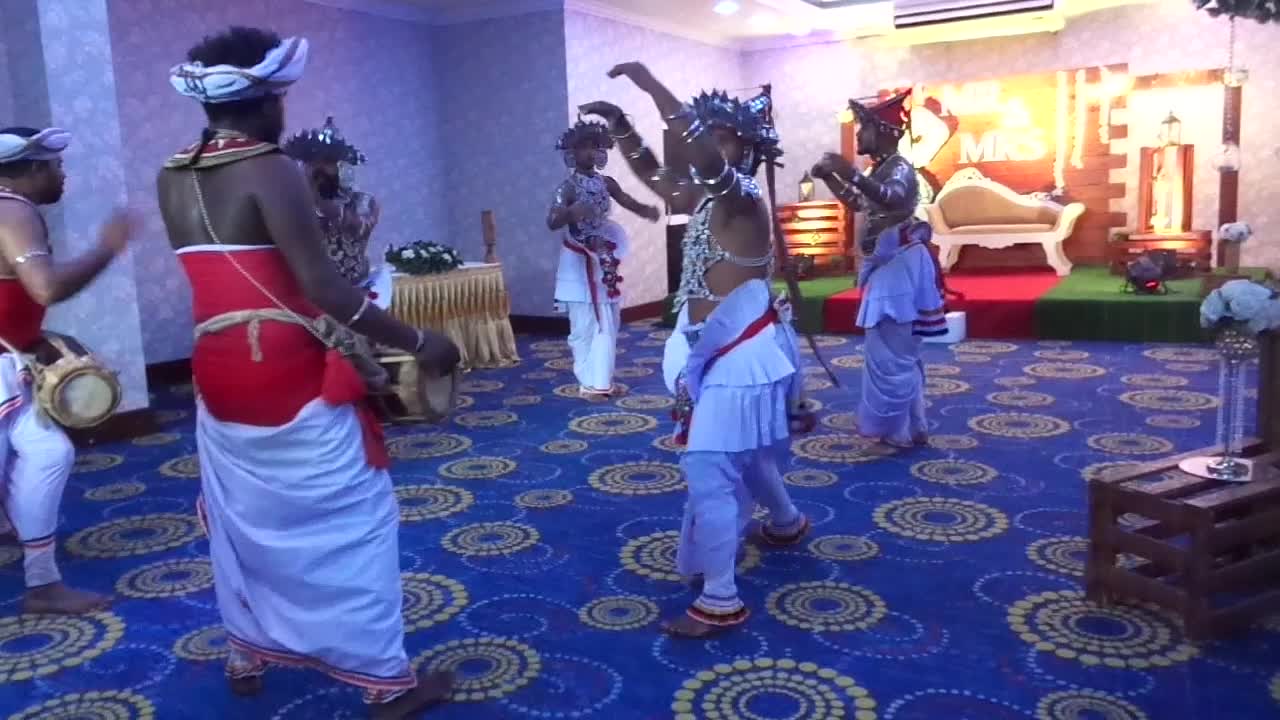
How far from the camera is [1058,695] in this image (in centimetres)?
244

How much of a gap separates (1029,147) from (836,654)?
911 cm

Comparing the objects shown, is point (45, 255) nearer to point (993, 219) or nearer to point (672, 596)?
point (672, 596)

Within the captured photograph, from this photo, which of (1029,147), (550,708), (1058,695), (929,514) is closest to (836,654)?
(1058,695)

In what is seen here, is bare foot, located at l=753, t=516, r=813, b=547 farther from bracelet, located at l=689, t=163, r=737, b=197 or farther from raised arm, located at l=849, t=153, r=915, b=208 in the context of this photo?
raised arm, located at l=849, t=153, r=915, b=208

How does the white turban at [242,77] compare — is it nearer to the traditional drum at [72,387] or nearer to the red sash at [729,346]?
the red sash at [729,346]

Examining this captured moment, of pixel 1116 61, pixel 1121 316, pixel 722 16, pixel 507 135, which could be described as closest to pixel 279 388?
pixel 1121 316

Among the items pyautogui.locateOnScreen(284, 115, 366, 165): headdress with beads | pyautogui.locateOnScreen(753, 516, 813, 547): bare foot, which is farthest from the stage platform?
pyautogui.locateOnScreen(753, 516, 813, 547): bare foot

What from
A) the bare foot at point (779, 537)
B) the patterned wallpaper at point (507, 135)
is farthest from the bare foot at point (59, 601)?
the patterned wallpaper at point (507, 135)

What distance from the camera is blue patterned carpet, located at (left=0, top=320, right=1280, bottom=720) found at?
249cm

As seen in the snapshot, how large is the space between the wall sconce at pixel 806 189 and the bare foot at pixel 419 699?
9.33 meters

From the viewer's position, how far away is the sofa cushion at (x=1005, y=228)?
32.4ft

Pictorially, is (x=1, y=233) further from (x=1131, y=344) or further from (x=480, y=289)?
(x=1131, y=344)

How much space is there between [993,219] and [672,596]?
8098mm

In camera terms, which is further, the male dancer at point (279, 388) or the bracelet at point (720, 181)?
the bracelet at point (720, 181)
